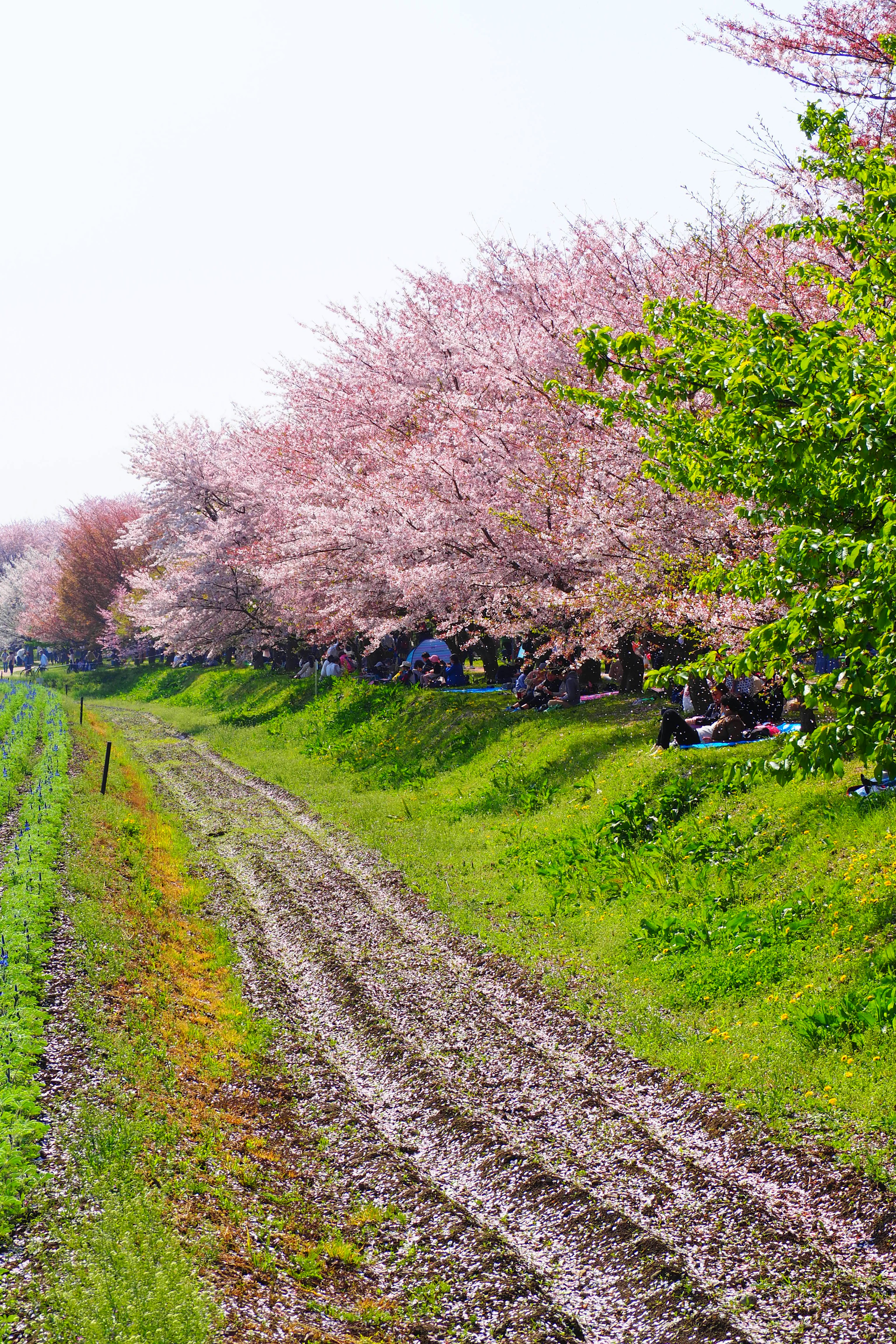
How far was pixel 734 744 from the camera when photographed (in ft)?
50.9

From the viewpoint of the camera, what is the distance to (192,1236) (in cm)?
645

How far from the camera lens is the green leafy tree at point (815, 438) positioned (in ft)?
21.4

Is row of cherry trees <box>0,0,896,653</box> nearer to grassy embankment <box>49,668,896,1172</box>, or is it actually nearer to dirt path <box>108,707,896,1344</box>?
grassy embankment <box>49,668,896,1172</box>

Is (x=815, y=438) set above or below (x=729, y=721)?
above

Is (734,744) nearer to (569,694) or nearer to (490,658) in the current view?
(569,694)

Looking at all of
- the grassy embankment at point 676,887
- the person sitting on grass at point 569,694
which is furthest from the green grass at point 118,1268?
the person sitting on grass at point 569,694

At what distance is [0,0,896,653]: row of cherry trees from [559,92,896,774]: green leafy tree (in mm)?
1185

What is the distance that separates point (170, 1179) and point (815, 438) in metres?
7.26

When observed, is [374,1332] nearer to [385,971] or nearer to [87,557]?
[385,971]

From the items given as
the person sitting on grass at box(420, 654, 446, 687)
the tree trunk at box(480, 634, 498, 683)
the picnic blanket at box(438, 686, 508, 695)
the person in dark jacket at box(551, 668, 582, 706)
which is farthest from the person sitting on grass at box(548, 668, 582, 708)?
the person sitting on grass at box(420, 654, 446, 687)

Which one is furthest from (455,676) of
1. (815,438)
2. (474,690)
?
(815,438)

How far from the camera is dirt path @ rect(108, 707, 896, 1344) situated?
233 inches

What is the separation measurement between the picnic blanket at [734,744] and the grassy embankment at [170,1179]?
7966 mm

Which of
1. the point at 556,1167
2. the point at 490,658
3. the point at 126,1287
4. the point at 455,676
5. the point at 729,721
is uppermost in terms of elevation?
the point at 490,658
